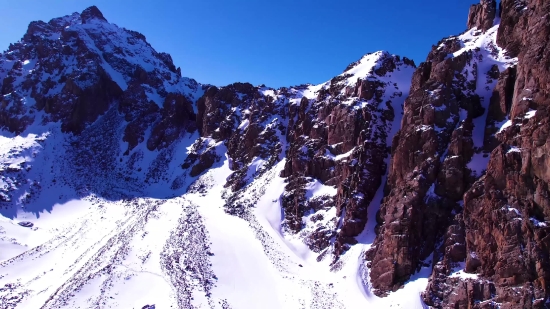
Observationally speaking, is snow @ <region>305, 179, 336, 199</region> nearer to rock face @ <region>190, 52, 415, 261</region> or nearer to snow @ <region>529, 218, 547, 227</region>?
rock face @ <region>190, 52, 415, 261</region>

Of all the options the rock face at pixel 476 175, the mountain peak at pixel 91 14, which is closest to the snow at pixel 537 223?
the rock face at pixel 476 175

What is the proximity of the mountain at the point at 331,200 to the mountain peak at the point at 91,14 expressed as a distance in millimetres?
60256

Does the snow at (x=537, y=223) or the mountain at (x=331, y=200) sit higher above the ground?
the mountain at (x=331, y=200)

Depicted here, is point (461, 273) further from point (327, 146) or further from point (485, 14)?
point (485, 14)

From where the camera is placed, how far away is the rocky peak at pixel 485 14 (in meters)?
45.6

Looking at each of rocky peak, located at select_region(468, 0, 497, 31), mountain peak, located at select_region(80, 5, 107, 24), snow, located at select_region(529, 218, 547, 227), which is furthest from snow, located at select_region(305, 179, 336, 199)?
mountain peak, located at select_region(80, 5, 107, 24)

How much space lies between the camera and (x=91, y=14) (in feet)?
426

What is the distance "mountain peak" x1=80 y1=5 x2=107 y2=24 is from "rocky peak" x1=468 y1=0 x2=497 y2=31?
386 feet

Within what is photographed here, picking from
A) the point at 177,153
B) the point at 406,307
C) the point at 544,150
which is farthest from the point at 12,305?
the point at 177,153

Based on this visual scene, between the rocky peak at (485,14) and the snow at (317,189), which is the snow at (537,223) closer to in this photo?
the snow at (317,189)

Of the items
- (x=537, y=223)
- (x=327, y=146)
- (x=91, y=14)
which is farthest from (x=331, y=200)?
(x=91, y=14)

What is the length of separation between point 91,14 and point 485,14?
122858 mm

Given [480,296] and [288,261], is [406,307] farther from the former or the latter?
[288,261]

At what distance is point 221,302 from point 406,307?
607 inches
